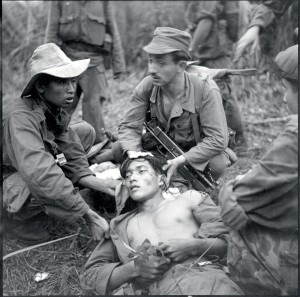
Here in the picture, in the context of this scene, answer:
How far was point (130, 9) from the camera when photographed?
12.2 metres

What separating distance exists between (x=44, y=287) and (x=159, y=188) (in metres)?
1.23

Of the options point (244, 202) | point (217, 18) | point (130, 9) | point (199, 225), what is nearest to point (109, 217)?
point (199, 225)

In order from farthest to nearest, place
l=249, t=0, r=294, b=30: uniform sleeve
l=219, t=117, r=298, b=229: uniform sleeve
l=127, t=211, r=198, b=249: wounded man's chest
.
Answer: l=249, t=0, r=294, b=30: uniform sleeve
l=127, t=211, r=198, b=249: wounded man's chest
l=219, t=117, r=298, b=229: uniform sleeve

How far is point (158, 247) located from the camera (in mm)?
3432

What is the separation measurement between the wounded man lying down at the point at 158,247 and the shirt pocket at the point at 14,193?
85cm

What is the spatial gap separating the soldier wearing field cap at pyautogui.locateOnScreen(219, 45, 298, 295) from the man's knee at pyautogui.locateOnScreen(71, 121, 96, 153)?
238 cm

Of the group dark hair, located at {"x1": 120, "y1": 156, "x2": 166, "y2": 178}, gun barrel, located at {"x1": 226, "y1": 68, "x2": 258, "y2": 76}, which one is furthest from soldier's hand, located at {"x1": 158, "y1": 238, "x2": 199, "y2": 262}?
gun barrel, located at {"x1": 226, "y1": 68, "x2": 258, "y2": 76}

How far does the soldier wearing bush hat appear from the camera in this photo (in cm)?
381

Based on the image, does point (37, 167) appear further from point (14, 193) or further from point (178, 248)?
point (178, 248)

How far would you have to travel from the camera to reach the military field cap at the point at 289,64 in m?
2.93

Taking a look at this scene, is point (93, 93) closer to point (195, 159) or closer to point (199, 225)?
point (195, 159)

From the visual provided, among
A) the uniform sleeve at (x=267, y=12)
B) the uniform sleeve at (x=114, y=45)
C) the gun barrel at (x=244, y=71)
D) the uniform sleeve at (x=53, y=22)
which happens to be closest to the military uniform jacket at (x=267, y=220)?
the gun barrel at (x=244, y=71)

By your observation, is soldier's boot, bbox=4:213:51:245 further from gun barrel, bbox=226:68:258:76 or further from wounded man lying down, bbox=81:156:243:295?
gun barrel, bbox=226:68:258:76

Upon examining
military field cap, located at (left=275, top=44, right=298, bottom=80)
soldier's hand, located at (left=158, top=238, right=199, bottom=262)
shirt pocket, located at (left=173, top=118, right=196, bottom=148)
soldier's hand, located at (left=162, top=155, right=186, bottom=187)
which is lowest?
soldier's hand, located at (left=158, top=238, right=199, bottom=262)
